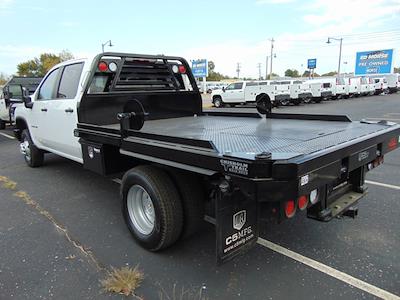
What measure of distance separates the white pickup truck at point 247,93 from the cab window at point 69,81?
57.8 feet

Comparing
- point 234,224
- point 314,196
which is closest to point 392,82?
point 314,196

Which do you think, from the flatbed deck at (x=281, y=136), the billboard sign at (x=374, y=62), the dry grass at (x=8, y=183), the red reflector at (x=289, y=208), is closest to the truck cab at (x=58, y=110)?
the dry grass at (x=8, y=183)

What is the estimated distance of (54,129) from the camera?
17.3 feet

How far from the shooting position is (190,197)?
2.96 metres

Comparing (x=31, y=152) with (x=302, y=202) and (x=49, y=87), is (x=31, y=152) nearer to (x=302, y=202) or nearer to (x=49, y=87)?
(x=49, y=87)

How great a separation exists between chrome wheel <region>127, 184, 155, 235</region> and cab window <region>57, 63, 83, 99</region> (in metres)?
2.08

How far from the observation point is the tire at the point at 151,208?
2926 mm

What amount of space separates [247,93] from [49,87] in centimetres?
1843

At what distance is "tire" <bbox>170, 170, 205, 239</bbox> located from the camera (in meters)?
2.95

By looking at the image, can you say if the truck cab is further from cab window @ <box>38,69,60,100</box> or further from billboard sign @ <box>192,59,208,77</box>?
billboard sign @ <box>192,59,208,77</box>

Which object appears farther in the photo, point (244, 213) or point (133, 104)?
point (133, 104)

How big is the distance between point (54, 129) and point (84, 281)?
308cm

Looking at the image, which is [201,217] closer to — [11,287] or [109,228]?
[109,228]

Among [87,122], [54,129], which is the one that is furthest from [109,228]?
[54,129]
